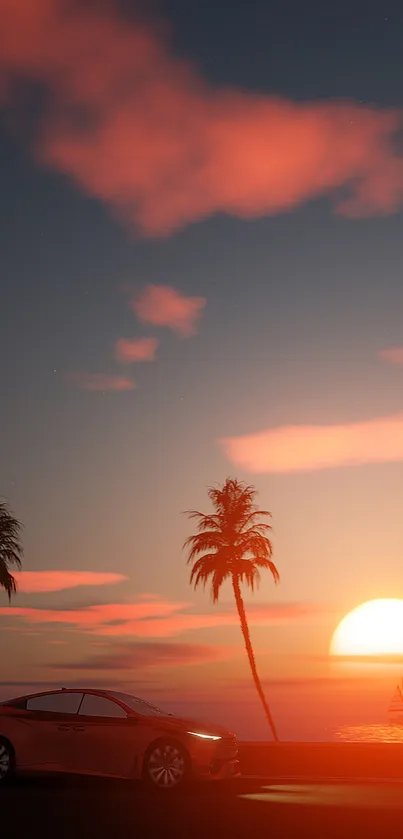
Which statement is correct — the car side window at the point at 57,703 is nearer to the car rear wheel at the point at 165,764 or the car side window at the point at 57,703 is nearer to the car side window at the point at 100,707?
the car side window at the point at 100,707

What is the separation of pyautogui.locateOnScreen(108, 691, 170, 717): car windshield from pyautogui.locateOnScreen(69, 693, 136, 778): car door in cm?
29

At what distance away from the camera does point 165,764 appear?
16.9 m

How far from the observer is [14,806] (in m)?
14.9

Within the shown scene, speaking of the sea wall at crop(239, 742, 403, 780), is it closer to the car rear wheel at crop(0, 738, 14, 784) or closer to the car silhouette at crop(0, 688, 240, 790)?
the car silhouette at crop(0, 688, 240, 790)

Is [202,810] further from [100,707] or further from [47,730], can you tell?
[47,730]

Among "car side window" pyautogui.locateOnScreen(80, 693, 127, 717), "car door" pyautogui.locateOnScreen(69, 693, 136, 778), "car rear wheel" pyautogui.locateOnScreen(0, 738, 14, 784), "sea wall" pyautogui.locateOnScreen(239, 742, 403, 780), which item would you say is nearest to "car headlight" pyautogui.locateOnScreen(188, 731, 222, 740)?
"car door" pyautogui.locateOnScreen(69, 693, 136, 778)

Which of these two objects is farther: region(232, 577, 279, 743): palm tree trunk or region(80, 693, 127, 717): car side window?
region(232, 577, 279, 743): palm tree trunk

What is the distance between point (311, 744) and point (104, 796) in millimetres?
9132

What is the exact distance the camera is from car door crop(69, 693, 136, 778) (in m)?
17.0

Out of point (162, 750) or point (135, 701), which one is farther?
point (135, 701)

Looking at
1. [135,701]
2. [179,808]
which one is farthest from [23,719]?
[179,808]

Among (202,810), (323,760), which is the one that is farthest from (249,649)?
(202,810)

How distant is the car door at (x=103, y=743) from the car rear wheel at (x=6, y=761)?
48.0 inches

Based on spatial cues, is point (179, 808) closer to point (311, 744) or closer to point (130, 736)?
point (130, 736)
